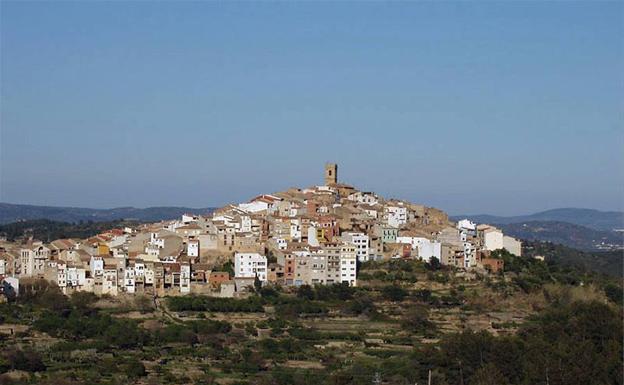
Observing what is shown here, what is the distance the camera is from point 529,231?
3693 inches

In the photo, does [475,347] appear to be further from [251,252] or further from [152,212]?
[152,212]

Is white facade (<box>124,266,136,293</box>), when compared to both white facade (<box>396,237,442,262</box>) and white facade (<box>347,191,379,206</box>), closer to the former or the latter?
white facade (<box>396,237,442,262</box>)

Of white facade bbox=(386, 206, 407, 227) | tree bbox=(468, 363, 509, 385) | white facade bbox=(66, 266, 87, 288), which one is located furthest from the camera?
white facade bbox=(386, 206, 407, 227)

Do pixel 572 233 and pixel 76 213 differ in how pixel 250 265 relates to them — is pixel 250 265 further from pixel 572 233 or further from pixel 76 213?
pixel 76 213

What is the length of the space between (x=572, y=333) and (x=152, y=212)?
279 ft

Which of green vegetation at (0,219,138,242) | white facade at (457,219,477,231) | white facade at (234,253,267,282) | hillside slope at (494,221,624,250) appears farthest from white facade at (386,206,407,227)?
hillside slope at (494,221,624,250)

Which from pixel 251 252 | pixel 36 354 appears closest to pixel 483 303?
pixel 251 252

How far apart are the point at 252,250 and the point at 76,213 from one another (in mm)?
88421

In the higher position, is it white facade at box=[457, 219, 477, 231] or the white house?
white facade at box=[457, 219, 477, 231]

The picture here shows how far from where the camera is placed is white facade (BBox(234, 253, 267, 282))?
110 feet

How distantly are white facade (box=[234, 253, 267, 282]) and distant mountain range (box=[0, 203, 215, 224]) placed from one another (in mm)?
66867

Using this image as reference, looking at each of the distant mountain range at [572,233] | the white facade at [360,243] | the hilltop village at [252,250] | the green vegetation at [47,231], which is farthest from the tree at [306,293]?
the distant mountain range at [572,233]

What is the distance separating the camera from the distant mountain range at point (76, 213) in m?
105

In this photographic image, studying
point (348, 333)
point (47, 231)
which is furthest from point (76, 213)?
point (348, 333)
